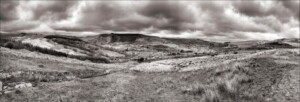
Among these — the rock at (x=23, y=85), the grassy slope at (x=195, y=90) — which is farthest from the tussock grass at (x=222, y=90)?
the rock at (x=23, y=85)

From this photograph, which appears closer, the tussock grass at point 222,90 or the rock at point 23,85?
the tussock grass at point 222,90

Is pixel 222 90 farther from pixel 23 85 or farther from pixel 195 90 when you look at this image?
pixel 23 85

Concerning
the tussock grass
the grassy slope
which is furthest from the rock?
the tussock grass

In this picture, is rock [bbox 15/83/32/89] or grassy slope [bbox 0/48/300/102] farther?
rock [bbox 15/83/32/89]

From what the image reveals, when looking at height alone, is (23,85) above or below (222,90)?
above

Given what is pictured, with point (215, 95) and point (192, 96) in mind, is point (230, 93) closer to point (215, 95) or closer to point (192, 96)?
point (215, 95)

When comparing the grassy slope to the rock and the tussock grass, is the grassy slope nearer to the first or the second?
the tussock grass

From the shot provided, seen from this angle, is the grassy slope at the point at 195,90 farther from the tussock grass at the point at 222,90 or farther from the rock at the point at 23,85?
the rock at the point at 23,85

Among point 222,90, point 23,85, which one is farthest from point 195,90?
point 23,85

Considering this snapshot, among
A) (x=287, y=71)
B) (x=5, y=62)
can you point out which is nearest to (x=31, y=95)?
(x=5, y=62)

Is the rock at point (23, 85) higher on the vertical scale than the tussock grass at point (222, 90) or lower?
higher

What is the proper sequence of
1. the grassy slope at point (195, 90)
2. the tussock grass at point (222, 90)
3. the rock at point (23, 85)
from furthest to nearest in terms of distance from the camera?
the rock at point (23, 85) → the tussock grass at point (222, 90) → the grassy slope at point (195, 90)

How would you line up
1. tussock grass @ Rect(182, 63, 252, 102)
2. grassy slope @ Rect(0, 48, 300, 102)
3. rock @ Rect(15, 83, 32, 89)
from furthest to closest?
rock @ Rect(15, 83, 32, 89) < tussock grass @ Rect(182, 63, 252, 102) < grassy slope @ Rect(0, 48, 300, 102)

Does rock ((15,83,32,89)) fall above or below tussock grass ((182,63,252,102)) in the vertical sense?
above
